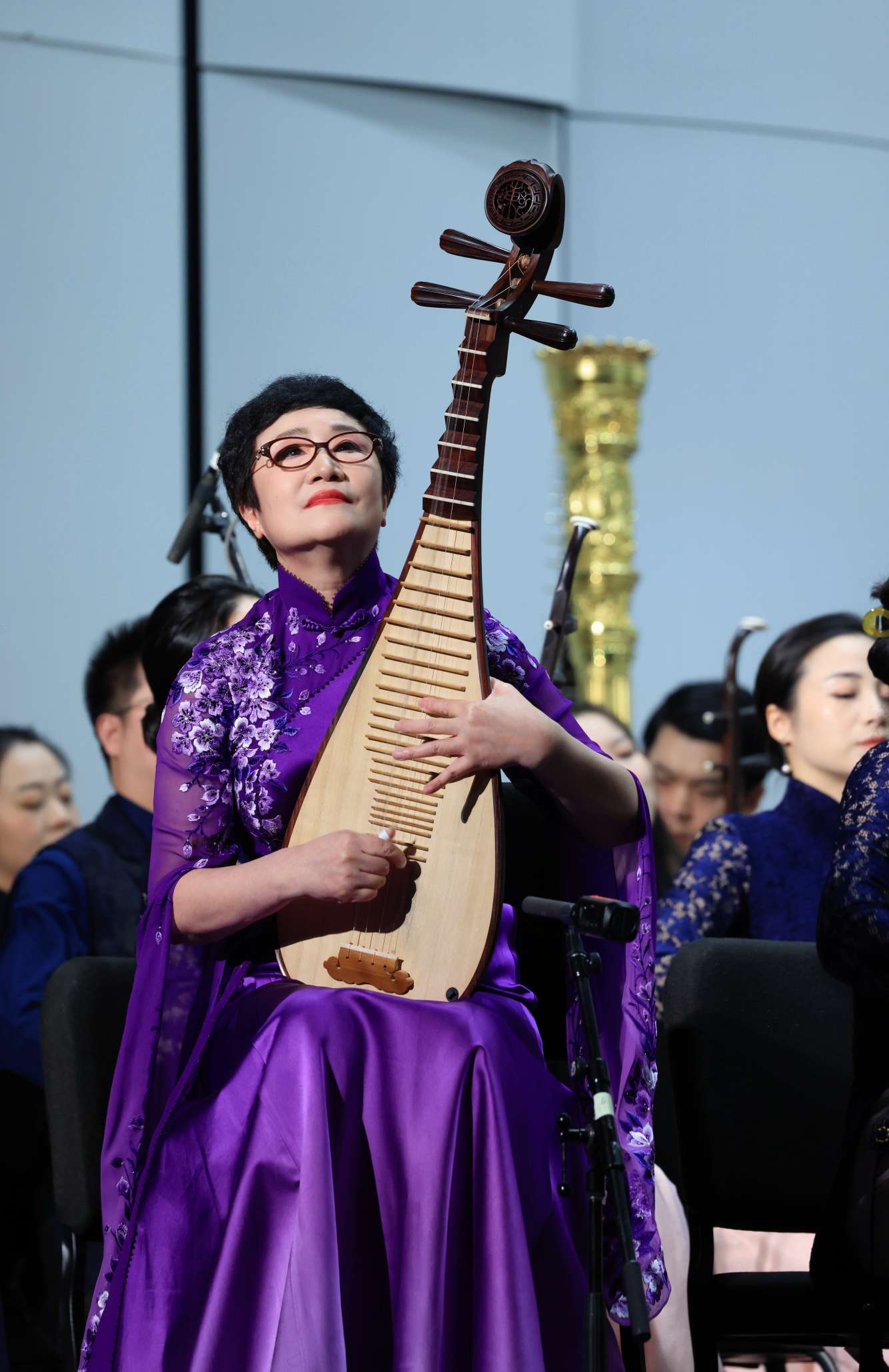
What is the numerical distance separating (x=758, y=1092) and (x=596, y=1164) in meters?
0.80

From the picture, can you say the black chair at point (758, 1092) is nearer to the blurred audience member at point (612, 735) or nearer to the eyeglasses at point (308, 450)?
the eyeglasses at point (308, 450)

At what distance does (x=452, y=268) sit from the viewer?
593cm

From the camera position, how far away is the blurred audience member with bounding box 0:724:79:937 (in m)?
4.95

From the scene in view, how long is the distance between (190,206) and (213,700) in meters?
3.94

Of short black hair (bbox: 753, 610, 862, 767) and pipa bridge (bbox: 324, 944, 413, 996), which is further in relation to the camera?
short black hair (bbox: 753, 610, 862, 767)

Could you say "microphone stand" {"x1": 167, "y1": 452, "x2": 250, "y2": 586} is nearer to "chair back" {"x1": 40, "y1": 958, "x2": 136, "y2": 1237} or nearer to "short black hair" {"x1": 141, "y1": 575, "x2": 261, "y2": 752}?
"short black hair" {"x1": 141, "y1": 575, "x2": 261, "y2": 752}

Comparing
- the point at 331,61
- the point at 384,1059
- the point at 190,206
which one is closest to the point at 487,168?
the point at 331,61

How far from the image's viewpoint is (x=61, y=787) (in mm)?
5109

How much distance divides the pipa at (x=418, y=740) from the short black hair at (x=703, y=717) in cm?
270

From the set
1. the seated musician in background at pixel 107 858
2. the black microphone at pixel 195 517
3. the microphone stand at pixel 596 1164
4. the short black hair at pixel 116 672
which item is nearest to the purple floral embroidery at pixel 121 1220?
the microphone stand at pixel 596 1164

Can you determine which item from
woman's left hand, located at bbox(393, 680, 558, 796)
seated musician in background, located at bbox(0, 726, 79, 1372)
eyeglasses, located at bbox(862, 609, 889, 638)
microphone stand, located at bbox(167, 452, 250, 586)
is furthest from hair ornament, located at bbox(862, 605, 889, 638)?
seated musician in background, located at bbox(0, 726, 79, 1372)

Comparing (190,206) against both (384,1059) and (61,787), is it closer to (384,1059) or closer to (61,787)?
(61,787)

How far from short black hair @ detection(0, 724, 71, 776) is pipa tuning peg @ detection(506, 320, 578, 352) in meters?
3.40

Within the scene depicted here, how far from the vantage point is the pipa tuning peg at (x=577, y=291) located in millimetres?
2002
